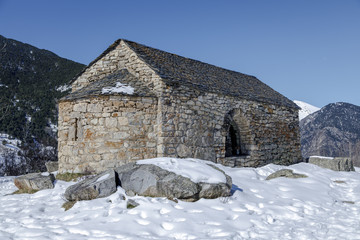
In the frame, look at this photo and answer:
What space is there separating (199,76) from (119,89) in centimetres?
396

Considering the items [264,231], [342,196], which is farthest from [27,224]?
[342,196]

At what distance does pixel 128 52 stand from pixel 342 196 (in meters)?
8.50

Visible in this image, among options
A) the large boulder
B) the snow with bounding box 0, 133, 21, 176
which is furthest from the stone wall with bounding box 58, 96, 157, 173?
the snow with bounding box 0, 133, 21, 176

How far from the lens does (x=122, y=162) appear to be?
873cm

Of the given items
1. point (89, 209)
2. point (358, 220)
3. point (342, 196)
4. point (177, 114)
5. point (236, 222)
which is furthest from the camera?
point (177, 114)

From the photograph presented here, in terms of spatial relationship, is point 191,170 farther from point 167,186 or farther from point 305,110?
point 305,110

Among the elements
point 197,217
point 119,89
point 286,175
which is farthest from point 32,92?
point 197,217

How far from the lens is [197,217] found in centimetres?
473

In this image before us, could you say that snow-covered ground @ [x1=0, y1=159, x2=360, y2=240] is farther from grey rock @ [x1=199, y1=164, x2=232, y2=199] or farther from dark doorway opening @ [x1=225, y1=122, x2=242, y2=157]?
dark doorway opening @ [x1=225, y1=122, x2=242, y2=157]

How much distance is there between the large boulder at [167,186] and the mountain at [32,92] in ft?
55.2

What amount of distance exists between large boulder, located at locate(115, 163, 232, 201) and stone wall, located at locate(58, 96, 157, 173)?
2799 millimetres

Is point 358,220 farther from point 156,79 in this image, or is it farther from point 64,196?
point 156,79

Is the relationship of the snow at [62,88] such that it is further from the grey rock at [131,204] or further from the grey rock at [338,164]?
the grey rock at [131,204]

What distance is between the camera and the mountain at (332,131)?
37.2 m
